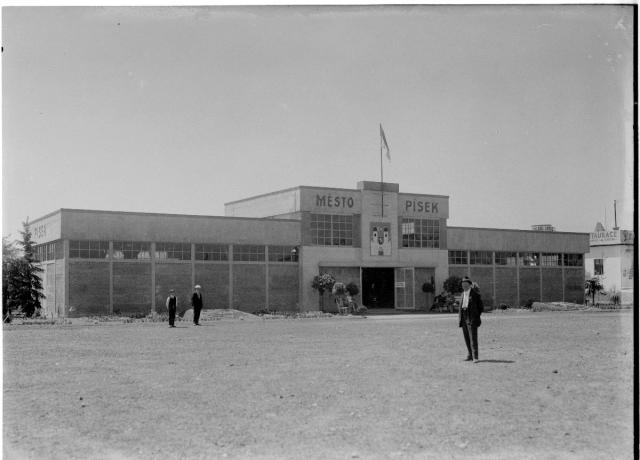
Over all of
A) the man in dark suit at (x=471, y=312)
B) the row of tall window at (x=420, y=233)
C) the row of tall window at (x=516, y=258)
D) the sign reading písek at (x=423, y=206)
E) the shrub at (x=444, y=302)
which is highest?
the sign reading písek at (x=423, y=206)

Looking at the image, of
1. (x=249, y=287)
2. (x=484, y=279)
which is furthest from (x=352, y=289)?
(x=484, y=279)

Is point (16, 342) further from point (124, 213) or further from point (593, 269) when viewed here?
point (593, 269)

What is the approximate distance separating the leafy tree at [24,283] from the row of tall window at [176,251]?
101 inches

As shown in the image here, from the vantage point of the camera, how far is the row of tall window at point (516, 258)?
159 feet

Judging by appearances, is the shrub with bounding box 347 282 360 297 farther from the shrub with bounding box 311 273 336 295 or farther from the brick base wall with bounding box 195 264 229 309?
the brick base wall with bounding box 195 264 229 309

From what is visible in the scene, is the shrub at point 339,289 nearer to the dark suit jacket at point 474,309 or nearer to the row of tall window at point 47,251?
the row of tall window at point 47,251

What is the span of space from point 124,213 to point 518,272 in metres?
26.1

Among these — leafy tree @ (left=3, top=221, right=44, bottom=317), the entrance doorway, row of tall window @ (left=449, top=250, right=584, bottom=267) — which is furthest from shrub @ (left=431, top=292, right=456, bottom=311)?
leafy tree @ (left=3, top=221, right=44, bottom=317)

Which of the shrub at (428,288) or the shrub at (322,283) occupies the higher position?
the shrub at (322,283)

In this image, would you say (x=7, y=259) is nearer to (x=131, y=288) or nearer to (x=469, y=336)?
(x=131, y=288)

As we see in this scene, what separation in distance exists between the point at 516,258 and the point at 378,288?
34.8 ft

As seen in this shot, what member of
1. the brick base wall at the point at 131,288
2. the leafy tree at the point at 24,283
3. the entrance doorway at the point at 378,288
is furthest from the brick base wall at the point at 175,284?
the entrance doorway at the point at 378,288

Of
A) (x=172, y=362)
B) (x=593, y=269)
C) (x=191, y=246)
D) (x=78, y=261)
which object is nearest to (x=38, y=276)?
(x=78, y=261)

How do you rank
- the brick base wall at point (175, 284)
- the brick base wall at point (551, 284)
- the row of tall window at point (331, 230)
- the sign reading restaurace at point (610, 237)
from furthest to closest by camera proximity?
the sign reading restaurace at point (610, 237)
the brick base wall at point (551, 284)
the row of tall window at point (331, 230)
the brick base wall at point (175, 284)
